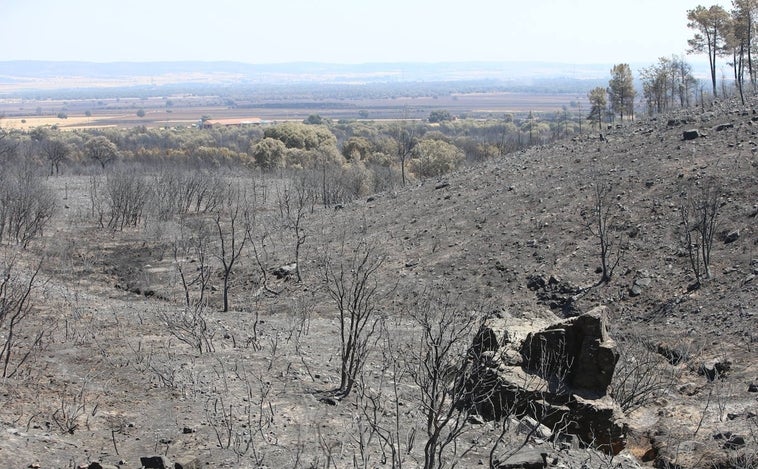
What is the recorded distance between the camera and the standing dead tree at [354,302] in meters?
13.0

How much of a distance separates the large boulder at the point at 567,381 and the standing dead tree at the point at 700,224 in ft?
28.8

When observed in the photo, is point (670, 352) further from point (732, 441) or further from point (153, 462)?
point (153, 462)

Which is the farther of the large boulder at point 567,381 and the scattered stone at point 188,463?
the large boulder at point 567,381

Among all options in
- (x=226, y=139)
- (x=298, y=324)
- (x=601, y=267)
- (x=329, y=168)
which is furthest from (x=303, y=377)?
(x=226, y=139)

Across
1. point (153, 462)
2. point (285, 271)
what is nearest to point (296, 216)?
point (285, 271)

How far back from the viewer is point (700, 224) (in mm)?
22156

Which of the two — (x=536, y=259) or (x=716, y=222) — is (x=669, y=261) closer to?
(x=716, y=222)

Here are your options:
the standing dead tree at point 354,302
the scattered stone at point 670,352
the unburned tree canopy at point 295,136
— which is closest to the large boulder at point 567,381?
the standing dead tree at point 354,302

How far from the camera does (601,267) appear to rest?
2362 centimetres

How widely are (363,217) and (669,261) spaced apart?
1509cm

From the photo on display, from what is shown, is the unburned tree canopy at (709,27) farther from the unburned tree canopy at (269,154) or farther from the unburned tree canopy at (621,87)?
the unburned tree canopy at (269,154)

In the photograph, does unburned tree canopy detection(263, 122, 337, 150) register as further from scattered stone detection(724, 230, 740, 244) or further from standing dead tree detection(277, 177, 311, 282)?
scattered stone detection(724, 230, 740, 244)

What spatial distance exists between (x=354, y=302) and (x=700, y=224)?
543 inches

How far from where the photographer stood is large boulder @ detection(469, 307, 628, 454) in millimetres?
12453
